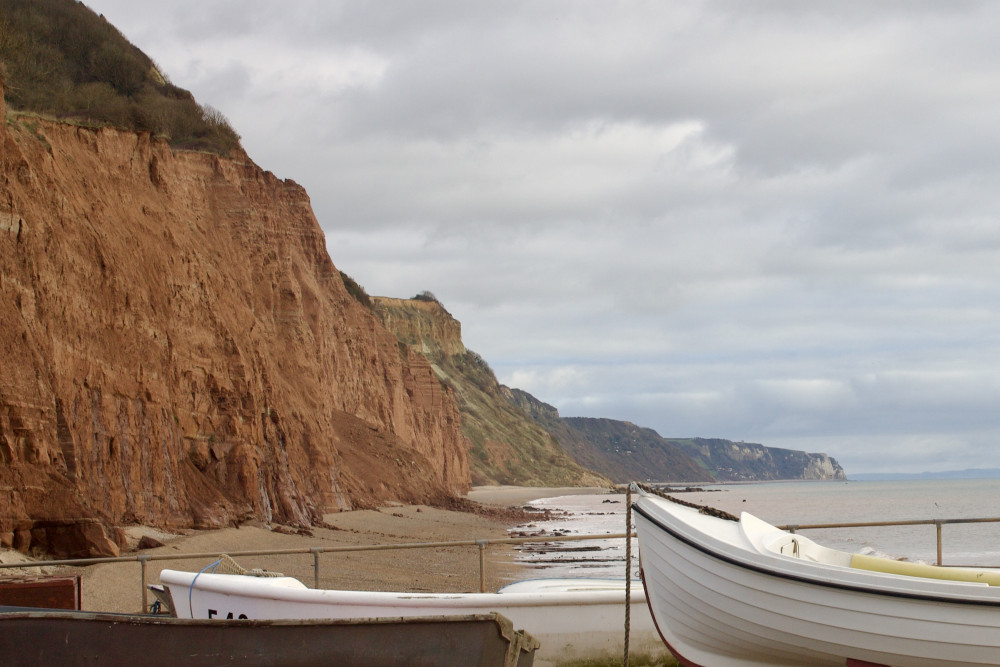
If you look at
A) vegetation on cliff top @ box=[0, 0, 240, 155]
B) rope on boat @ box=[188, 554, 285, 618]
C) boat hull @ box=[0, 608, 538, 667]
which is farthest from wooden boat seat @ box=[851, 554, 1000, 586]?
vegetation on cliff top @ box=[0, 0, 240, 155]

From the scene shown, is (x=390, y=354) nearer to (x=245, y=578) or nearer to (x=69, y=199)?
(x=69, y=199)

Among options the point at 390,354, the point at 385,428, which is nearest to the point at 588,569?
the point at 385,428

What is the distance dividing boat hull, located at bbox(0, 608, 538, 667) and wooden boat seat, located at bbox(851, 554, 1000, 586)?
3.04m

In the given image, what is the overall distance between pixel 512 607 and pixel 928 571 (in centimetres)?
370

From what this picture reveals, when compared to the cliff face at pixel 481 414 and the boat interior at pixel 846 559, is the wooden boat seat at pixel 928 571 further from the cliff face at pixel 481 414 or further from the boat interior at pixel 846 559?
the cliff face at pixel 481 414

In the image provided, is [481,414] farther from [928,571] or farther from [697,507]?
[928,571]

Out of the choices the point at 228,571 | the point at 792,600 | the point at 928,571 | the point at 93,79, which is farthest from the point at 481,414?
the point at 928,571

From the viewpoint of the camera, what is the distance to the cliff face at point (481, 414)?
120062mm

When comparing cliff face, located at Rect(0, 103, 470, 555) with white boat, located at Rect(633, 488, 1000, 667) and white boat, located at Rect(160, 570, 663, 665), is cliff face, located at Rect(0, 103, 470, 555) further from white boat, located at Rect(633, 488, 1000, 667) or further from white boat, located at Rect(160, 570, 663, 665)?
white boat, located at Rect(633, 488, 1000, 667)

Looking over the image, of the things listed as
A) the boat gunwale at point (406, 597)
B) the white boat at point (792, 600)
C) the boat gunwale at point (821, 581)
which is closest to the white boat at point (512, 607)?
the boat gunwale at point (406, 597)

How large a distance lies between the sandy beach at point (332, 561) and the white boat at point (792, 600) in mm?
3885

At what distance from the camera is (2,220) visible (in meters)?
21.9

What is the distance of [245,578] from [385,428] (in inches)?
2219

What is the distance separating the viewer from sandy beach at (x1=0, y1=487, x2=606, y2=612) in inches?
642
